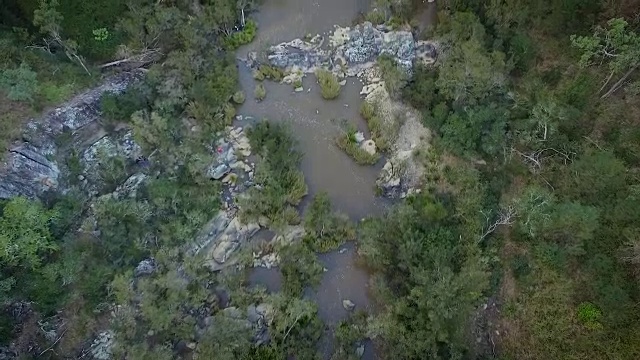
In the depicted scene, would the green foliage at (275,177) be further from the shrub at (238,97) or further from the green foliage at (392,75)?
the green foliage at (392,75)

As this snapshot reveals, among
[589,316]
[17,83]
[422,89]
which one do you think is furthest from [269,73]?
[589,316]

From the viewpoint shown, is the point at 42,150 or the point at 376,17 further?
the point at 376,17

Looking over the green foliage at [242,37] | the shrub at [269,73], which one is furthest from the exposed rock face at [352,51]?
the green foliage at [242,37]

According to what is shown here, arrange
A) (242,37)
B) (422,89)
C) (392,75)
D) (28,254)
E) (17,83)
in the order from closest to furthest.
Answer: (28,254)
(17,83)
(422,89)
(392,75)
(242,37)

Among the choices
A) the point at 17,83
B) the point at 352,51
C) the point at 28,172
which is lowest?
the point at 352,51

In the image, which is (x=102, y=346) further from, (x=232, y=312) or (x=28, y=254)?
(x=232, y=312)

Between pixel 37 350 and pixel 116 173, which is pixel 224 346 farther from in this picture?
pixel 116 173

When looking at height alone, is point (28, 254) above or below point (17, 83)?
below
